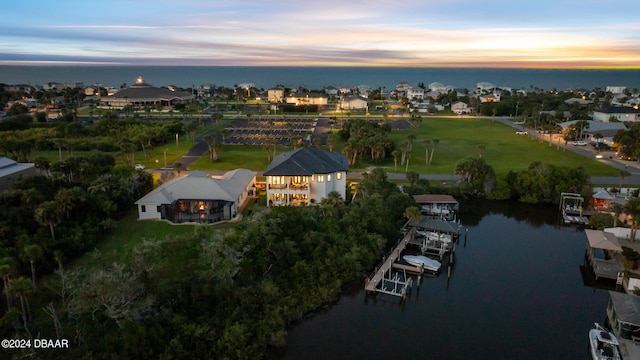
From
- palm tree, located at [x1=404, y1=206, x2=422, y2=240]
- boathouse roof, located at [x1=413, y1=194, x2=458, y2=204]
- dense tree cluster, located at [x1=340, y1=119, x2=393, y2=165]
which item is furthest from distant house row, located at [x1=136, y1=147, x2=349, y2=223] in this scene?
dense tree cluster, located at [x1=340, y1=119, x2=393, y2=165]

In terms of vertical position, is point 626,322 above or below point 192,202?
below

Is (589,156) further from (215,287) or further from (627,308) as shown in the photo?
(215,287)

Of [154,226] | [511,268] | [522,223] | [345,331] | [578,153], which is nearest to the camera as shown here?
[345,331]

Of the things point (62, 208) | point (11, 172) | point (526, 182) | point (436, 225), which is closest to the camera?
point (62, 208)

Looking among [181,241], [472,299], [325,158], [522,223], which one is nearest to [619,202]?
[522,223]

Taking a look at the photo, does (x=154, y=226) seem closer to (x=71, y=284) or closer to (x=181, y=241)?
(x=181, y=241)

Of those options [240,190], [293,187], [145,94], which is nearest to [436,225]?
[293,187]
